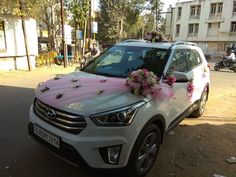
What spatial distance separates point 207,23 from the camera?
149 ft

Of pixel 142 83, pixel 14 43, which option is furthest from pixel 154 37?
pixel 14 43

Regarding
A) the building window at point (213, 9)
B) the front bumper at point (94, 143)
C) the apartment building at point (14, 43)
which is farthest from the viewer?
the building window at point (213, 9)

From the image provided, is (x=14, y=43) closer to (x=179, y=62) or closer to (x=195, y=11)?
(x=179, y=62)

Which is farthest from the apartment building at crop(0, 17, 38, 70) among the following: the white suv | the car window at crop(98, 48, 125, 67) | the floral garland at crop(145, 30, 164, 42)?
the white suv

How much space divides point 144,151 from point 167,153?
1.04m

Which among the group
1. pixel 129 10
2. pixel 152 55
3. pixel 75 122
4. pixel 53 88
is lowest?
pixel 75 122

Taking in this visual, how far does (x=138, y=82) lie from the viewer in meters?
3.29

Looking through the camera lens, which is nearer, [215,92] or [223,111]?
[223,111]

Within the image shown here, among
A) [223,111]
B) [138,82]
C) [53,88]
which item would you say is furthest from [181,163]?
[223,111]

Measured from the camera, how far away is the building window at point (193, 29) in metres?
47.7

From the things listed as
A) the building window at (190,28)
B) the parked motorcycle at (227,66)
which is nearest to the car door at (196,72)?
the parked motorcycle at (227,66)

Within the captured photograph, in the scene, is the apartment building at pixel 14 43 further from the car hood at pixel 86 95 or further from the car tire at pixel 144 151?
the car tire at pixel 144 151

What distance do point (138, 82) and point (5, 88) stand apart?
23.7ft

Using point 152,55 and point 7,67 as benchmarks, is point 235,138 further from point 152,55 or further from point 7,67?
point 7,67
